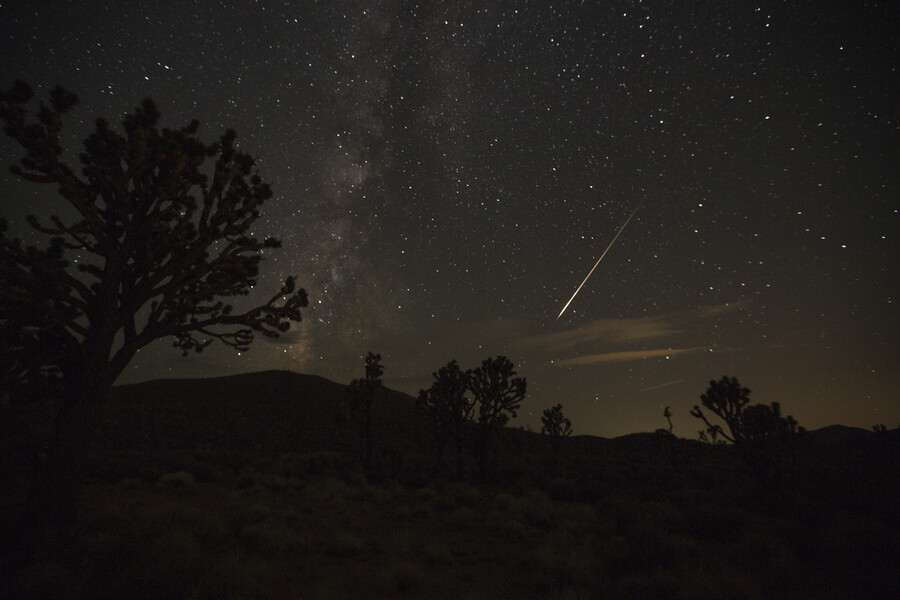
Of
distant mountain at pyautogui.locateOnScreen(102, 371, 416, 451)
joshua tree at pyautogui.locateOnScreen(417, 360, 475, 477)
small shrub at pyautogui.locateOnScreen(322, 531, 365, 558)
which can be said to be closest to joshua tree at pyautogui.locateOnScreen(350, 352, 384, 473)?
joshua tree at pyautogui.locateOnScreen(417, 360, 475, 477)

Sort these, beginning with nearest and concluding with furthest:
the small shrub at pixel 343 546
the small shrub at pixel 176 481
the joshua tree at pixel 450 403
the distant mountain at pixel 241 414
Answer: the small shrub at pixel 343 546 < the small shrub at pixel 176 481 < the joshua tree at pixel 450 403 < the distant mountain at pixel 241 414

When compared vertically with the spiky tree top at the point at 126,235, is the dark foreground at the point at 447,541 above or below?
below

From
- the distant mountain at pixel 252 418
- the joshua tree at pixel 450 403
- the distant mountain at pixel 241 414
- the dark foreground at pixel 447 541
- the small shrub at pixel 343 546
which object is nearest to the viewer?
the dark foreground at pixel 447 541

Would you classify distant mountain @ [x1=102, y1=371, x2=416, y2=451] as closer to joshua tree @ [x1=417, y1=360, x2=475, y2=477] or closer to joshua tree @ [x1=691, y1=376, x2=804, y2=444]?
joshua tree @ [x1=417, y1=360, x2=475, y2=477]

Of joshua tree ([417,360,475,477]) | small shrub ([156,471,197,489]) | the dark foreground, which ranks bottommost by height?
the dark foreground

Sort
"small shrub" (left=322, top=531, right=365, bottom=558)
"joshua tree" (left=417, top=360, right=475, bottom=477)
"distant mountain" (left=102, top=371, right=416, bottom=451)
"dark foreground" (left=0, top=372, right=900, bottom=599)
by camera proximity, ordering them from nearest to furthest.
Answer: "dark foreground" (left=0, top=372, right=900, bottom=599) → "small shrub" (left=322, top=531, right=365, bottom=558) → "joshua tree" (left=417, top=360, right=475, bottom=477) → "distant mountain" (left=102, top=371, right=416, bottom=451)

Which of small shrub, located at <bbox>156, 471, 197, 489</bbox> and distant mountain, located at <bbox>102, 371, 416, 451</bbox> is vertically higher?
distant mountain, located at <bbox>102, 371, 416, 451</bbox>

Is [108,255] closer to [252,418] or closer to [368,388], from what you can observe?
[368,388]

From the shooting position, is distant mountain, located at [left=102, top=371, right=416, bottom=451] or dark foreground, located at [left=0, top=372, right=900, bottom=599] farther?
distant mountain, located at [left=102, top=371, right=416, bottom=451]

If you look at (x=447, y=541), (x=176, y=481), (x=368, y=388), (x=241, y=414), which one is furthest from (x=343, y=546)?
(x=241, y=414)

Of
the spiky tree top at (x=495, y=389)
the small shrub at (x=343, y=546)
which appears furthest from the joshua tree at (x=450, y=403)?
the small shrub at (x=343, y=546)

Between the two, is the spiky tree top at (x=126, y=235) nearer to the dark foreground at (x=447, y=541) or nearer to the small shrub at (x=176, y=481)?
the dark foreground at (x=447, y=541)

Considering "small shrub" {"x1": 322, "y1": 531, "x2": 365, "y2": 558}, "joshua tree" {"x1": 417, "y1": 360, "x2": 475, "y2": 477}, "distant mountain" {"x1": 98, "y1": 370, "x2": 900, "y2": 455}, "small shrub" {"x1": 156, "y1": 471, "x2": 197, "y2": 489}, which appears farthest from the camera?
"distant mountain" {"x1": 98, "y1": 370, "x2": 900, "y2": 455}

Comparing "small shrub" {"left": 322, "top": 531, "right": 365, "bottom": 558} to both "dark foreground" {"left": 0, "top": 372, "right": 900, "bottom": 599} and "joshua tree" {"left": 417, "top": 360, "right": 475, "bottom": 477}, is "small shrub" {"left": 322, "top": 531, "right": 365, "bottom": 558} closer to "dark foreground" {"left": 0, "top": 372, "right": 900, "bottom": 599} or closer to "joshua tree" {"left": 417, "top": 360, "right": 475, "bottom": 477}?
"dark foreground" {"left": 0, "top": 372, "right": 900, "bottom": 599}
